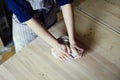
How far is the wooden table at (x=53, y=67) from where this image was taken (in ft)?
2.25

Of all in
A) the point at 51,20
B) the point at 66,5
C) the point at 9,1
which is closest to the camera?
the point at 9,1

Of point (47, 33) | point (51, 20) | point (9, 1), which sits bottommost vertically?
point (51, 20)

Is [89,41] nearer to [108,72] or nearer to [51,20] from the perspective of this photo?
[108,72]

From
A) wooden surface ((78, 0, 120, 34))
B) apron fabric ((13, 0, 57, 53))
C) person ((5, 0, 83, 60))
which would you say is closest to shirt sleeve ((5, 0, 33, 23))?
person ((5, 0, 83, 60))

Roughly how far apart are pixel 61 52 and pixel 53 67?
68 millimetres

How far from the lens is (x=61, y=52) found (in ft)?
2.44

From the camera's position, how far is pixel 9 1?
688mm

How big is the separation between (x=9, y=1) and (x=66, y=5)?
0.75 feet

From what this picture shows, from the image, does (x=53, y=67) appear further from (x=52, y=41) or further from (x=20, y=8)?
(x=20, y=8)

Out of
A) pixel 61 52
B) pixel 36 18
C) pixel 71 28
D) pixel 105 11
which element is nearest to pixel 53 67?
pixel 61 52

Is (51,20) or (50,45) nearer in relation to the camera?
(50,45)

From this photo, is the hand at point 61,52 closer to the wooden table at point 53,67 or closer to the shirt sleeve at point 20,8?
the wooden table at point 53,67

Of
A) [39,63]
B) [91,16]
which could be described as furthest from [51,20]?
[39,63]

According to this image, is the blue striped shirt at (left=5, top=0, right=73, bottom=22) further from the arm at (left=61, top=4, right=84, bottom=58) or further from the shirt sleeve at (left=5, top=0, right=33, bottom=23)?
the arm at (left=61, top=4, right=84, bottom=58)
